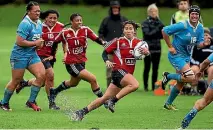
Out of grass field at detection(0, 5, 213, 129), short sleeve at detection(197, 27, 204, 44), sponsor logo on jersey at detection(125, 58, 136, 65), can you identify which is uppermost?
short sleeve at detection(197, 27, 204, 44)

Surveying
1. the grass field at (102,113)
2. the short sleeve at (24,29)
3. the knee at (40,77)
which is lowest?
the grass field at (102,113)

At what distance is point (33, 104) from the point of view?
17125 millimetres

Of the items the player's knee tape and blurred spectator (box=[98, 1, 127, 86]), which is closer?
the player's knee tape

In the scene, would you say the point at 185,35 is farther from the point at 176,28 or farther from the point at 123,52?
the point at 123,52

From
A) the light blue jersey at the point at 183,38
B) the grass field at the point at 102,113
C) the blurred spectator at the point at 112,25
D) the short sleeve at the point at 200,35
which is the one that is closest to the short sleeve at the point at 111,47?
the grass field at the point at 102,113

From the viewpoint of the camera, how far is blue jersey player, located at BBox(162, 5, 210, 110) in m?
17.1

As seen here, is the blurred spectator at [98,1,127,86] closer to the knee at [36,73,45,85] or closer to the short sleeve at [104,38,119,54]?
the knee at [36,73,45,85]

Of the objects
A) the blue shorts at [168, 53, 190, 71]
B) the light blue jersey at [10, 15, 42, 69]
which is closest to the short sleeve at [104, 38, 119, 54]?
the light blue jersey at [10, 15, 42, 69]

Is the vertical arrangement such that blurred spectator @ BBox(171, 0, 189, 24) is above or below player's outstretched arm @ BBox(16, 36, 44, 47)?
below

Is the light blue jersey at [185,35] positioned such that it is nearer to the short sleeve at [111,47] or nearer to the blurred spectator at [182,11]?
the short sleeve at [111,47]

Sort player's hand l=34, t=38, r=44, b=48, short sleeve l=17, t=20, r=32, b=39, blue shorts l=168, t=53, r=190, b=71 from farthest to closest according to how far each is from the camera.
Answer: blue shorts l=168, t=53, r=190, b=71 → short sleeve l=17, t=20, r=32, b=39 → player's hand l=34, t=38, r=44, b=48

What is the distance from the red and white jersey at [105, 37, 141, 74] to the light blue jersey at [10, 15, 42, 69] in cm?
142

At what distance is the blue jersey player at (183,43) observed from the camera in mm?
17141

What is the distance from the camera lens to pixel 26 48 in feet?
54.7
